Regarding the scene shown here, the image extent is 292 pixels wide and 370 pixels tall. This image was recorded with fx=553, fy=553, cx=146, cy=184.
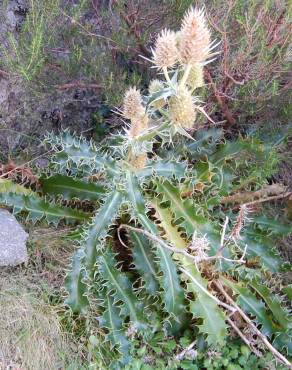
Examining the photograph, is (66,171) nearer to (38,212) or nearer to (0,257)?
(38,212)

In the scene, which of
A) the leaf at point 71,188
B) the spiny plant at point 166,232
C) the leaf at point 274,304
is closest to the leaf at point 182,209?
the spiny plant at point 166,232

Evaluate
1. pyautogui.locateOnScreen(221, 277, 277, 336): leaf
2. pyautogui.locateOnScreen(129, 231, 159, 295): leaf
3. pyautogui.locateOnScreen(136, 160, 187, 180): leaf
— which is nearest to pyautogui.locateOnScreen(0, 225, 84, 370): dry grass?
pyautogui.locateOnScreen(129, 231, 159, 295): leaf

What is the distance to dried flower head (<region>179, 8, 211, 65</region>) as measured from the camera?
6.47 feet

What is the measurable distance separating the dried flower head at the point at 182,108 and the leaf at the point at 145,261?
781mm

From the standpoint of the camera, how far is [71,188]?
9.29 ft

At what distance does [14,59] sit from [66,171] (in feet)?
2.22

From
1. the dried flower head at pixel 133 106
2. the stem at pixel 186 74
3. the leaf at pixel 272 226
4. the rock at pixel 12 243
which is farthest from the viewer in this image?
the leaf at pixel 272 226

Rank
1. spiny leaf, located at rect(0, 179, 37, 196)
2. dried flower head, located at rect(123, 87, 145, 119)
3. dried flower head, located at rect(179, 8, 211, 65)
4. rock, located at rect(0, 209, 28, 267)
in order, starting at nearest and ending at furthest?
dried flower head, located at rect(179, 8, 211, 65), dried flower head, located at rect(123, 87, 145, 119), rock, located at rect(0, 209, 28, 267), spiny leaf, located at rect(0, 179, 37, 196)

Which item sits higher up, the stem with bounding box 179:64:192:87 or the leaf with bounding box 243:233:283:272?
the stem with bounding box 179:64:192:87

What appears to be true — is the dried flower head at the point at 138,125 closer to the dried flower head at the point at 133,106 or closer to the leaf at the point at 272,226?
the dried flower head at the point at 133,106

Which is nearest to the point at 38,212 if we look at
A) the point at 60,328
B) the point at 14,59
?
the point at 60,328

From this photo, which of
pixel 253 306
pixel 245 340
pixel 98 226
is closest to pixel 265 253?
pixel 253 306

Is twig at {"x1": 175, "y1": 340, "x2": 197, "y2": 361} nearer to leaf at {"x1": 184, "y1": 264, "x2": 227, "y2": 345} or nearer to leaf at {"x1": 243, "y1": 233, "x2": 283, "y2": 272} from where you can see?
leaf at {"x1": 184, "y1": 264, "x2": 227, "y2": 345}

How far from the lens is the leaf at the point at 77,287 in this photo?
255 cm
